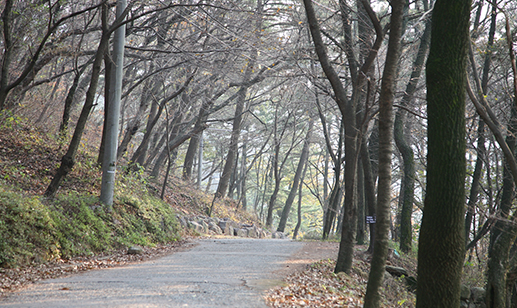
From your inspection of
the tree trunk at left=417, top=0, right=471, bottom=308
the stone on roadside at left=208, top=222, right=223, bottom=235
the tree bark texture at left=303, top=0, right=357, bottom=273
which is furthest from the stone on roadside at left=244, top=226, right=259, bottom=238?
the tree trunk at left=417, top=0, right=471, bottom=308

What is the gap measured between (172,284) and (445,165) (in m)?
4.28

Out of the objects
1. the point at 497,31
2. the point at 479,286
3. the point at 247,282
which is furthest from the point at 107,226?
the point at 497,31

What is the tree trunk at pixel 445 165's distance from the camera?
4.23 m

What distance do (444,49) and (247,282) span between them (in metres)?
4.57

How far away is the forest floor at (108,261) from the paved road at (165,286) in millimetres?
345

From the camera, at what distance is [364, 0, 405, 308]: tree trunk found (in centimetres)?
548

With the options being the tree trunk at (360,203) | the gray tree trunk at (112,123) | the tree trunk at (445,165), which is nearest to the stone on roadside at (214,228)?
the tree trunk at (360,203)

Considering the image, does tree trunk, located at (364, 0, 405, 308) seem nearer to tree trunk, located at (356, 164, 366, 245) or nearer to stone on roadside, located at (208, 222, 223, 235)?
tree trunk, located at (356, 164, 366, 245)

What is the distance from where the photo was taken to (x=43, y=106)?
1430 cm

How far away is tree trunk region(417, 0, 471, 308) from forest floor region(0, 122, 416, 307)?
220 centimetres

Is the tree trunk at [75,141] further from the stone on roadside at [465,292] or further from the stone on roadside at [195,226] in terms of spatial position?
the stone on roadside at [465,292]

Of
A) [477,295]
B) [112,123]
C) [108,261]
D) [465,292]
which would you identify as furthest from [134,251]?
[477,295]

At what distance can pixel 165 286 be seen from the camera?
19.6ft

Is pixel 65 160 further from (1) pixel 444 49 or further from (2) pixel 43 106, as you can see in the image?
(1) pixel 444 49
